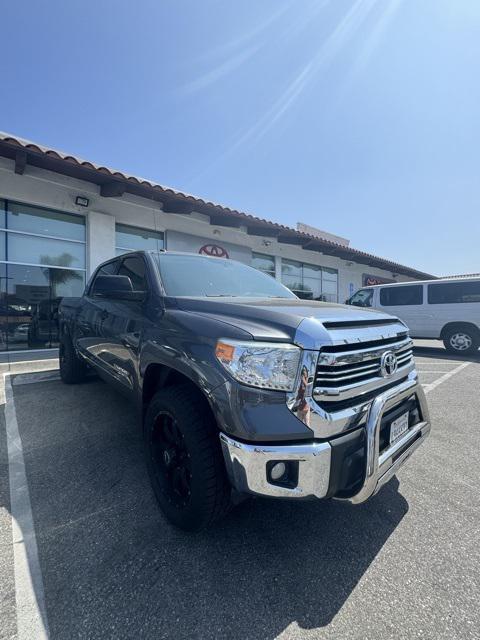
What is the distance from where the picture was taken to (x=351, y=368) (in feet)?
5.69

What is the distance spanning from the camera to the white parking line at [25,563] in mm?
1350

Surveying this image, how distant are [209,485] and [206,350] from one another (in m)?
0.70

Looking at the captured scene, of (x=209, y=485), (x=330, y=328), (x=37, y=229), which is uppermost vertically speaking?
(x=37, y=229)

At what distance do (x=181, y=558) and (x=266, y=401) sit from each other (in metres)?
1.01

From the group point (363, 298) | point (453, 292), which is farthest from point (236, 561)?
point (363, 298)

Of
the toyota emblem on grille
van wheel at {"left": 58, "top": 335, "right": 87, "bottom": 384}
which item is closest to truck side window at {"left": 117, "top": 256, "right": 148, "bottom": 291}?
the toyota emblem on grille

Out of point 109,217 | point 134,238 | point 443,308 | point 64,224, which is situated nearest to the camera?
point 64,224

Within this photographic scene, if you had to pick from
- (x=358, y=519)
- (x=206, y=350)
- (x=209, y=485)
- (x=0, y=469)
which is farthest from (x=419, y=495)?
(x=0, y=469)

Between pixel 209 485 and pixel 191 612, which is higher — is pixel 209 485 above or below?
above

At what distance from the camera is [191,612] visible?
142 cm

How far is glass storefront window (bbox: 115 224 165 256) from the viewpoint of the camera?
352 inches

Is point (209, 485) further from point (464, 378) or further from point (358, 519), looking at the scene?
point (464, 378)

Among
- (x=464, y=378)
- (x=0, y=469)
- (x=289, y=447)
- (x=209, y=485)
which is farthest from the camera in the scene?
(x=464, y=378)

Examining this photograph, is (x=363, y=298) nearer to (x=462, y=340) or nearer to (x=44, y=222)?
(x=462, y=340)
